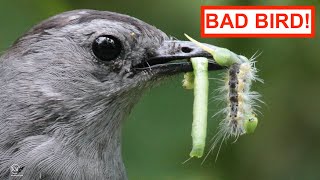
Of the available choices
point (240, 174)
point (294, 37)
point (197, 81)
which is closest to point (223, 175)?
point (240, 174)

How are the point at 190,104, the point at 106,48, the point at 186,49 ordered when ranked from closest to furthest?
1. the point at 106,48
2. the point at 186,49
3. the point at 190,104

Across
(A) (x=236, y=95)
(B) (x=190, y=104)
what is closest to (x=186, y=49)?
(A) (x=236, y=95)

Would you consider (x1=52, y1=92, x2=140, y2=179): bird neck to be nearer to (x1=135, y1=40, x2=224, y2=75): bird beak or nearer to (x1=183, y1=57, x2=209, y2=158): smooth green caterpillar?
(x1=135, y1=40, x2=224, y2=75): bird beak

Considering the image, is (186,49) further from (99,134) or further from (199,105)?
(99,134)

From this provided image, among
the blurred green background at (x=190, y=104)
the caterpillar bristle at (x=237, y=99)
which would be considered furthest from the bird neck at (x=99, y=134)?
the blurred green background at (x=190, y=104)

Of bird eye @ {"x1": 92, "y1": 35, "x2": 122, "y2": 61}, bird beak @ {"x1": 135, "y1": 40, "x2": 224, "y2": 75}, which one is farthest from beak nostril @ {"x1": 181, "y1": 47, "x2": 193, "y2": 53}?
bird eye @ {"x1": 92, "y1": 35, "x2": 122, "y2": 61}
